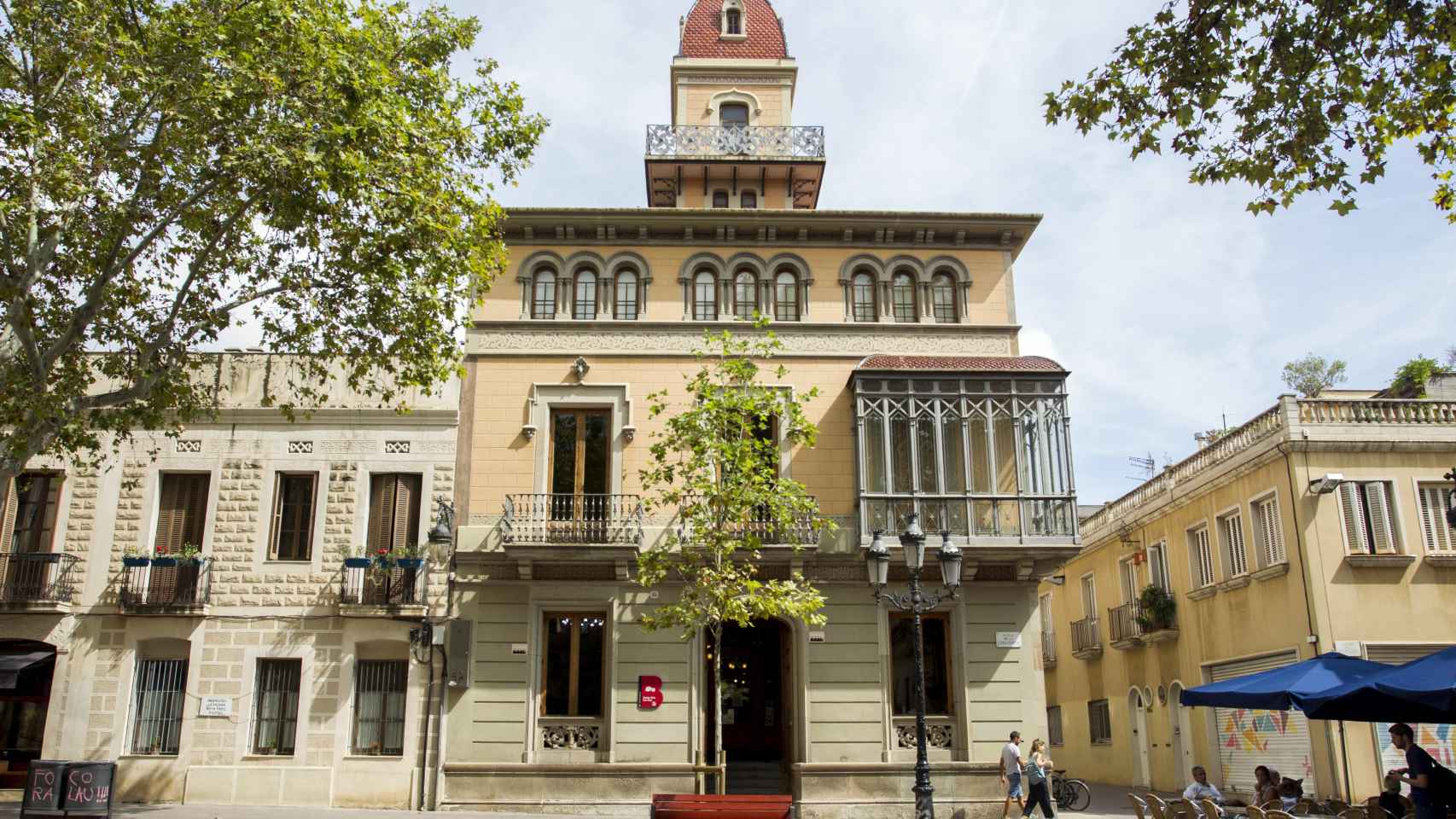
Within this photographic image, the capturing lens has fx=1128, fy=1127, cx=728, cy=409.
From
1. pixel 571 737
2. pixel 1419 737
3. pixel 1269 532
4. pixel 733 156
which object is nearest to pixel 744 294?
pixel 733 156

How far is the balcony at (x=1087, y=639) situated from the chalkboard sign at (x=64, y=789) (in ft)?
81.1

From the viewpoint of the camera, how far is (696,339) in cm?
2186

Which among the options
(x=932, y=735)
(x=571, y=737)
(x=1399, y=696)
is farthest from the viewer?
(x=932, y=735)

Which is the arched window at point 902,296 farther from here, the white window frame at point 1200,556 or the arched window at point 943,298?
the white window frame at point 1200,556

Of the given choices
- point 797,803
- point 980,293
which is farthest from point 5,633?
point 980,293

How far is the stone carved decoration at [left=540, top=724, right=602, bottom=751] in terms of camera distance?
64.6 feet

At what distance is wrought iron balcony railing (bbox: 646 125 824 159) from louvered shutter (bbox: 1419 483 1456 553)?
14.2 metres

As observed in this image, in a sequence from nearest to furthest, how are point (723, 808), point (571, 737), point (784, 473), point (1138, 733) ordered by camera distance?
point (723, 808) → point (571, 737) → point (784, 473) → point (1138, 733)

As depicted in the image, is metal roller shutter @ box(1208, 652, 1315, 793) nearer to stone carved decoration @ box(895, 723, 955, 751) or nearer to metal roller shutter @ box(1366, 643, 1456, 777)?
metal roller shutter @ box(1366, 643, 1456, 777)

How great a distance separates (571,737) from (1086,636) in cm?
A: 1791

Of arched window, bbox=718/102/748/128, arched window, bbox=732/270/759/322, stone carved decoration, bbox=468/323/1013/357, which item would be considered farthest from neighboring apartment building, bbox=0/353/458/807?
arched window, bbox=718/102/748/128

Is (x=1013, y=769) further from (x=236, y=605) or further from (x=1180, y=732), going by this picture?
(x=236, y=605)

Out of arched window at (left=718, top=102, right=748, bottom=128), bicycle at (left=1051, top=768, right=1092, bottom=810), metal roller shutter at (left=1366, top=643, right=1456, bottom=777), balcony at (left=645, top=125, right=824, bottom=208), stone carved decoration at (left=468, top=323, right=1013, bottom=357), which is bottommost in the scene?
bicycle at (left=1051, top=768, right=1092, bottom=810)

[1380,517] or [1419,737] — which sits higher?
[1380,517]
